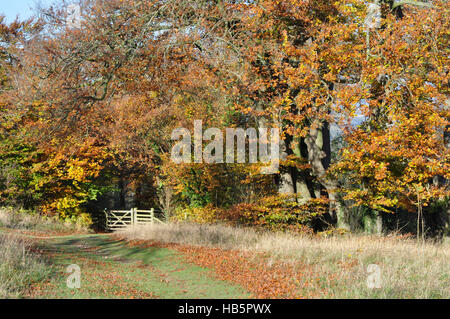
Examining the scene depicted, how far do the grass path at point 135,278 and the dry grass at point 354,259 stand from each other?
155 centimetres

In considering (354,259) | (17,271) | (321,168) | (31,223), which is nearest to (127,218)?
(31,223)

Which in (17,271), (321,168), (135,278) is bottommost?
(135,278)

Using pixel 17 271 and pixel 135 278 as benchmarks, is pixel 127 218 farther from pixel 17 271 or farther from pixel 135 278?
pixel 17 271

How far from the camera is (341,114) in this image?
13.5 meters

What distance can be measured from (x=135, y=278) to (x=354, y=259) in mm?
4722

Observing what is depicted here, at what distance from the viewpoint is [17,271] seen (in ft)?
25.1

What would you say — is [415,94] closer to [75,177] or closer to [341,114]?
[341,114]

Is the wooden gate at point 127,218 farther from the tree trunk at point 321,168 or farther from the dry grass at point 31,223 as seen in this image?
the tree trunk at point 321,168

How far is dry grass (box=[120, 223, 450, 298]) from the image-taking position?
7152 mm

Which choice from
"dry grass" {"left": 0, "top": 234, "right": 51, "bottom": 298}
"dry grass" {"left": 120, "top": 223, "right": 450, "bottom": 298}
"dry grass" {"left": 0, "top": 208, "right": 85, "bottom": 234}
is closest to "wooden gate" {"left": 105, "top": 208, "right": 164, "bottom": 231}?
"dry grass" {"left": 0, "top": 208, "right": 85, "bottom": 234}

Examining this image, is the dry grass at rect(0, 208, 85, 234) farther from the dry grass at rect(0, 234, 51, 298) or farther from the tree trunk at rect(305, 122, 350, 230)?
the tree trunk at rect(305, 122, 350, 230)

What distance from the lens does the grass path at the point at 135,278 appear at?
24.0 feet

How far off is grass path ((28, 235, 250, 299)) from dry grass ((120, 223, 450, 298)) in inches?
61.0

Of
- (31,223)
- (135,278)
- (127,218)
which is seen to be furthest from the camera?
(127,218)
